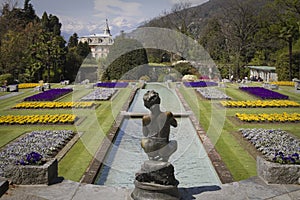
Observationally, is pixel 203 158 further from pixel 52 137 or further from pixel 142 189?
pixel 52 137

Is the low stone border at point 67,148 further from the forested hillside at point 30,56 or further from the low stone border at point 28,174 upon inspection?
the forested hillside at point 30,56

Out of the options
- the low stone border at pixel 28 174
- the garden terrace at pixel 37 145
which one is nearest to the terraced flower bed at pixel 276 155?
the low stone border at pixel 28 174

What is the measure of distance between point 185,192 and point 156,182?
0.98m

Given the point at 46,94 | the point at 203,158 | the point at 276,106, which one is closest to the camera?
the point at 203,158

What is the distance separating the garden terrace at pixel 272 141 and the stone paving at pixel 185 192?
224 cm

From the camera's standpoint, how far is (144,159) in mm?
11008

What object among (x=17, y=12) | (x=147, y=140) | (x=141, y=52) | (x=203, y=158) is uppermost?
(x=17, y=12)

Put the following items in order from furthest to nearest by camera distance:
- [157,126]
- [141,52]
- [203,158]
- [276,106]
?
[141,52] < [276,106] < [203,158] < [157,126]

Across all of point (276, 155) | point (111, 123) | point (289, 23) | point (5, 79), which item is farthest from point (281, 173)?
point (289, 23)

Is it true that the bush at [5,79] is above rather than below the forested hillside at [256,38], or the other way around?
below

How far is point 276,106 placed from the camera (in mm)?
19672

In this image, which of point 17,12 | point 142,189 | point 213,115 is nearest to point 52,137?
point 142,189

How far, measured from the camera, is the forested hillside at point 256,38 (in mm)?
36219

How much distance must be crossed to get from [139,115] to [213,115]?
148 inches
